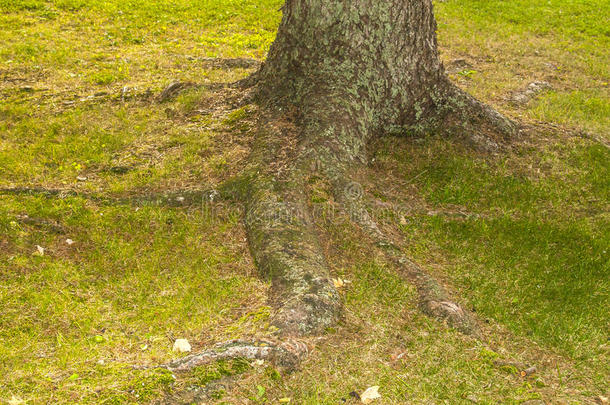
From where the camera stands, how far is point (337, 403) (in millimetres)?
3248

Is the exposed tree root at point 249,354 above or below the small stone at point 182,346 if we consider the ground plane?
above

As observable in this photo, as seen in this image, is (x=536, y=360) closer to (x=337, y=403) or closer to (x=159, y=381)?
(x=337, y=403)

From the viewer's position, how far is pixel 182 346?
12.0 ft

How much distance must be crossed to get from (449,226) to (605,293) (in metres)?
1.54

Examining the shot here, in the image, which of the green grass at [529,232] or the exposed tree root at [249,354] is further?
the green grass at [529,232]

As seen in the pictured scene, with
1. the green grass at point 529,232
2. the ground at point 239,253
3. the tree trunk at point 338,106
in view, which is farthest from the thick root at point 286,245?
the green grass at point 529,232

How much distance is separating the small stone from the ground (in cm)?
10

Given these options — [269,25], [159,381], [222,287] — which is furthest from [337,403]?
[269,25]

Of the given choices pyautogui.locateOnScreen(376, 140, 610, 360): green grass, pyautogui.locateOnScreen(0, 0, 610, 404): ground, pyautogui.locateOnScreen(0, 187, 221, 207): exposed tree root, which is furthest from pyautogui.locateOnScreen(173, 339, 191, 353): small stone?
→ pyautogui.locateOnScreen(376, 140, 610, 360): green grass

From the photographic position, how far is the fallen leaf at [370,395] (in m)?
3.27

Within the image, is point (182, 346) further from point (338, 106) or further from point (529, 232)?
point (529, 232)

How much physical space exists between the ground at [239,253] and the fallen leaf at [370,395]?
63 millimetres

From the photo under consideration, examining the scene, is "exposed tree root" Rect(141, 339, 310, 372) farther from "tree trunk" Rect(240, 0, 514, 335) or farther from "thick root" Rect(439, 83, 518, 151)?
"thick root" Rect(439, 83, 518, 151)

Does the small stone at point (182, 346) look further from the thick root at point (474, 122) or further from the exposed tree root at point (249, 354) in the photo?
the thick root at point (474, 122)
